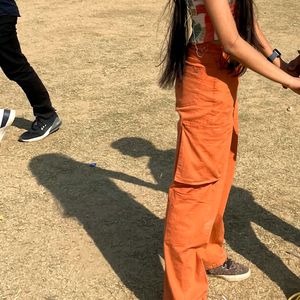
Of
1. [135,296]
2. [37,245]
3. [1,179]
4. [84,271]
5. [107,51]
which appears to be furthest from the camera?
[107,51]

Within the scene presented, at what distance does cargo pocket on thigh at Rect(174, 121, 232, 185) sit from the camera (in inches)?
88.4

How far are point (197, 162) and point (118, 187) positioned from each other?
4.92 feet

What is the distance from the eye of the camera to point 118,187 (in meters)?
3.72

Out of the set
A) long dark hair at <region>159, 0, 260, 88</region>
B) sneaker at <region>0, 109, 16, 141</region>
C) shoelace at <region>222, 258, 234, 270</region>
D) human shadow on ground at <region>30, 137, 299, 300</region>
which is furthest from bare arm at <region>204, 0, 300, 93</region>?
sneaker at <region>0, 109, 16, 141</region>

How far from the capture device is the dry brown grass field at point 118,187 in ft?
9.41

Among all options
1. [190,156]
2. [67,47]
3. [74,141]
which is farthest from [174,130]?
[67,47]

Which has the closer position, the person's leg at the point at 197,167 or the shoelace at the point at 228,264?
the person's leg at the point at 197,167

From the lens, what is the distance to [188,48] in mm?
2211

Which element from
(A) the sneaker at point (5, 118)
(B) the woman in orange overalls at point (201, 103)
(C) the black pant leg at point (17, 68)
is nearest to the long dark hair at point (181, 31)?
(B) the woman in orange overalls at point (201, 103)

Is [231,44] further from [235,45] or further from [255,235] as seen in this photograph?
[255,235]

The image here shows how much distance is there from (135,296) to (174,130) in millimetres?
2005

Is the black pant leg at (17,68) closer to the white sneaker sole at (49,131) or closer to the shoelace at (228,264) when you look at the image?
the white sneaker sole at (49,131)

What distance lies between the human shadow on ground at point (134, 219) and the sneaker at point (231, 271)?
138 mm

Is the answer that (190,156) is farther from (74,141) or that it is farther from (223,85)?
(74,141)
